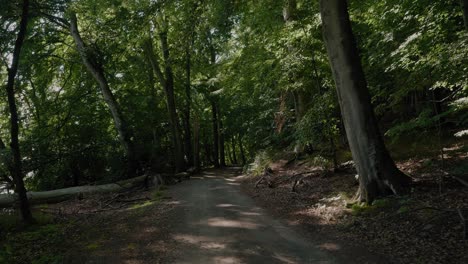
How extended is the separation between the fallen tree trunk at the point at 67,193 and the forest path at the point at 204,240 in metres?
3.81

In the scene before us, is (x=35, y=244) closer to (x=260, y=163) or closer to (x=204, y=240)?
(x=204, y=240)

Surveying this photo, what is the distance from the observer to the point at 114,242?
731 centimetres

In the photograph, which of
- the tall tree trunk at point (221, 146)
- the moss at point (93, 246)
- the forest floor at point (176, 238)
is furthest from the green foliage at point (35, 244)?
the tall tree trunk at point (221, 146)

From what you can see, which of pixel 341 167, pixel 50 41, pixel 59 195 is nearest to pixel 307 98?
pixel 341 167

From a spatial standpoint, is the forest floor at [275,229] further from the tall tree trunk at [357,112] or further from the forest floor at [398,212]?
the tall tree trunk at [357,112]

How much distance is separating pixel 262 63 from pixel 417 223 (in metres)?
9.84

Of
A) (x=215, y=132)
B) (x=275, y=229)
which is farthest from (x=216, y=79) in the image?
(x=275, y=229)

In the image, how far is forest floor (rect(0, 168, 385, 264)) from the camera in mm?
6145

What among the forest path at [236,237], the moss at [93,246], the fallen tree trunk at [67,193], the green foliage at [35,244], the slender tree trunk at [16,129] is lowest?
the forest path at [236,237]

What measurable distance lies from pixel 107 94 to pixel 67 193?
5232mm

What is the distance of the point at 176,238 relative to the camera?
7359 mm

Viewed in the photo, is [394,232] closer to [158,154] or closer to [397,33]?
[397,33]

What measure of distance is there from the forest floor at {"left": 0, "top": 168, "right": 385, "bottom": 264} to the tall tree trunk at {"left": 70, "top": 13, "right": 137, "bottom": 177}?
6452 mm

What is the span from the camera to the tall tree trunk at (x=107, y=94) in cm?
1622
